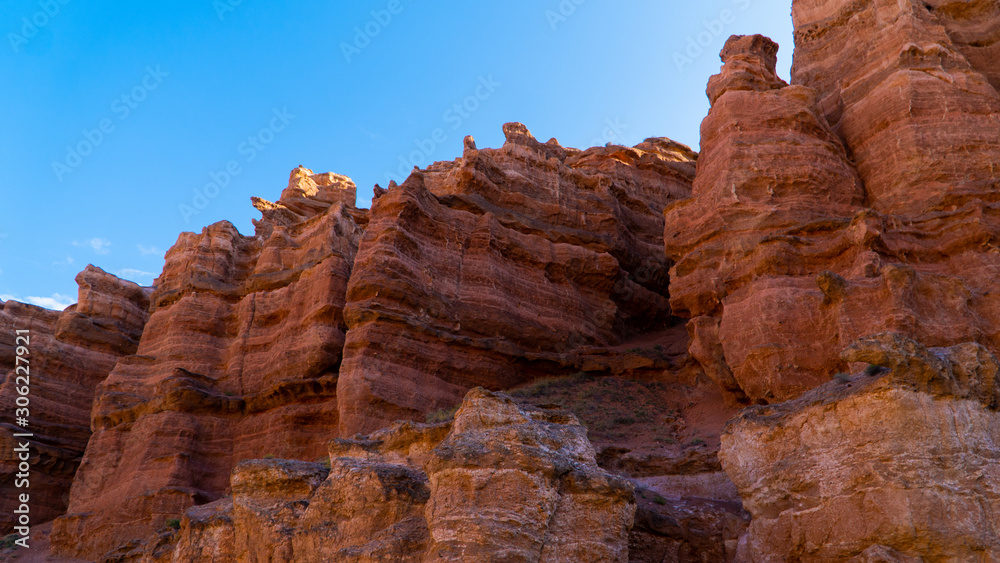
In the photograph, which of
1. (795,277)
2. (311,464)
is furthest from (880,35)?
(311,464)

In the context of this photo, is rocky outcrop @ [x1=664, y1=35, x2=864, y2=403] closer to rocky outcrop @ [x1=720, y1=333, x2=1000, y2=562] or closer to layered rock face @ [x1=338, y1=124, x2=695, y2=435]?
rocky outcrop @ [x1=720, y1=333, x2=1000, y2=562]

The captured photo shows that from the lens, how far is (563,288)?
3691cm

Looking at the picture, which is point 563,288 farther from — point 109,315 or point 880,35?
point 109,315

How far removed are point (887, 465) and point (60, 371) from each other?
39.4m

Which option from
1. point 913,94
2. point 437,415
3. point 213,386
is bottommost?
point 437,415

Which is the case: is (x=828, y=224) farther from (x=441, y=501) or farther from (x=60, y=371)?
(x=60, y=371)

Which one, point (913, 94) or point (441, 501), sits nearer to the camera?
point (441, 501)

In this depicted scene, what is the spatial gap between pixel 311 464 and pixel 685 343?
765 inches

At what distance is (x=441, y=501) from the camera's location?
1464 centimetres

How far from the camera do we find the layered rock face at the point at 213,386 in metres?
31.7

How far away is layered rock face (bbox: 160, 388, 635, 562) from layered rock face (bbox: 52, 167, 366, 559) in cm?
1284

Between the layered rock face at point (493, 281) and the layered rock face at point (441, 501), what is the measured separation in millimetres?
9385

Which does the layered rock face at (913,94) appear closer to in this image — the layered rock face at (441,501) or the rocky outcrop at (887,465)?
the rocky outcrop at (887,465)

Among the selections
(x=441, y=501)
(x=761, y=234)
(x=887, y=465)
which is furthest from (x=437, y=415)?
(x=887, y=465)
